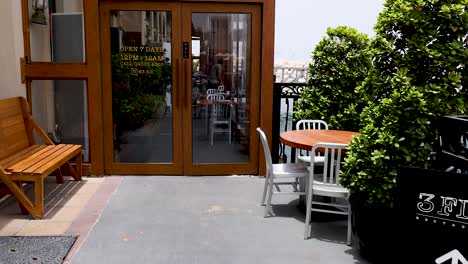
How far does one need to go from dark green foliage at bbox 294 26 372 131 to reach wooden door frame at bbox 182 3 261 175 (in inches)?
25.5

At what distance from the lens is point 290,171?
3.87 metres

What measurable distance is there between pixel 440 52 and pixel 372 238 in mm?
1290

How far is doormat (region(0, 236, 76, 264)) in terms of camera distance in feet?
9.73

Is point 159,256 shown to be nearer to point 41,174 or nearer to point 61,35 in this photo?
point 41,174

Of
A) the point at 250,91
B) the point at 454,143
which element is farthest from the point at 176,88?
the point at 454,143

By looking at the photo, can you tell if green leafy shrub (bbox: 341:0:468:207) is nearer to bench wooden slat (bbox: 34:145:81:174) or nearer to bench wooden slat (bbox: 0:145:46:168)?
bench wooden slat (bbox: 34:145:81:174)

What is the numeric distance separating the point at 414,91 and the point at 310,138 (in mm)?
1258

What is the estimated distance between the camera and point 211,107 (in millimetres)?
5145

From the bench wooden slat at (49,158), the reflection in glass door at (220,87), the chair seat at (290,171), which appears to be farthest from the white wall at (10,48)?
the chair seat at (290,171)

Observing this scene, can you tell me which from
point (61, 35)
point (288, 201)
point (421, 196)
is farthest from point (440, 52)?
point (61, 35)

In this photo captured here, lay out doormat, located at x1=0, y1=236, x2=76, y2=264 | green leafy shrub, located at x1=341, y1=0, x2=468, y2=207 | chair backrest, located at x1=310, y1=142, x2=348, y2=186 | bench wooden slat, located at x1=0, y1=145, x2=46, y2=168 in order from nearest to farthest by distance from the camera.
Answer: green leafy shrub, located at x1=341, y1=0, x2=468, y2=207
doormat, located at x1=0, y1=236, x2=76, y2=264
chair backrest, located at x1=310, y1=142, x2=348, y2=186
bench wooden slat, located at x1=0, y1=145, x2=46, y2=168

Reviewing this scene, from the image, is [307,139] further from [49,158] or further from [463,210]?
[49,158]

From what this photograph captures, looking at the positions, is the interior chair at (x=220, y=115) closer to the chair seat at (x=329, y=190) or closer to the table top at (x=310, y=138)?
the table top at (x=310, y=138)

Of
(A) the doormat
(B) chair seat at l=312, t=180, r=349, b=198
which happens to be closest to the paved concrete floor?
(A) the doormat
